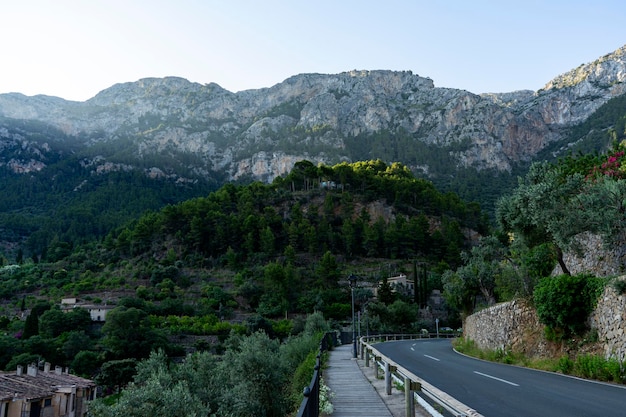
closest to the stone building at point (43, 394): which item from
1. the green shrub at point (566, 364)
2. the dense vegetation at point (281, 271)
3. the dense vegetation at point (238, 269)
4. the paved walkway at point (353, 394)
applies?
the dense vegetation at point (238, 269)

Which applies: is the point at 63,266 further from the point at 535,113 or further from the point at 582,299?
the point at 535,113

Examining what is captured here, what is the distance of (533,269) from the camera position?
2506cm

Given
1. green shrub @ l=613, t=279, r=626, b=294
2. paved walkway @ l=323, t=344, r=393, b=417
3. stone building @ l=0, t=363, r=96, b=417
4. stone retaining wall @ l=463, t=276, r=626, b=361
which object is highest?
green shrub @ l=613, t=279, r=626, b=294

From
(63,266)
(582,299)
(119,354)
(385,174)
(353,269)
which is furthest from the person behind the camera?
(385,174)

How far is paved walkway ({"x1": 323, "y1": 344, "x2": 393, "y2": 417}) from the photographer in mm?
9635

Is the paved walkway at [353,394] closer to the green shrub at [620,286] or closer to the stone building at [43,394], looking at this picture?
the green shrub at [620,286]

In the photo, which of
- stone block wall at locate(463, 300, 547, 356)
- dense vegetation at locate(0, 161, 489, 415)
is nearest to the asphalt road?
stone block wall at locate(463, 300, 547, 356)

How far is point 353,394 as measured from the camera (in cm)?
1200

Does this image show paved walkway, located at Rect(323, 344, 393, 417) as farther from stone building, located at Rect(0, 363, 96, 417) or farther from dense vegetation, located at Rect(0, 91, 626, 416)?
stone building, located at Rect(0, 363, 96, 417)

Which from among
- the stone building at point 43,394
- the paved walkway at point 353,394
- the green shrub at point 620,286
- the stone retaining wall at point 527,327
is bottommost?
the stone building at point 43,394

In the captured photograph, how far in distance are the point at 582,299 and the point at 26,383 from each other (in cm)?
3776

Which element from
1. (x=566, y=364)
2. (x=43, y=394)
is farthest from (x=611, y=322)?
(x=43, y=394)

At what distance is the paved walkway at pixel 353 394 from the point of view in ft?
31.6

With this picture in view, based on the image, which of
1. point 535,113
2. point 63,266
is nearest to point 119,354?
point 63,266
